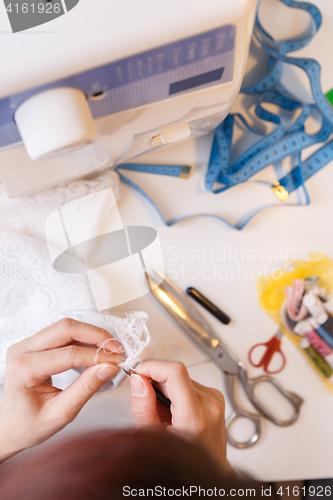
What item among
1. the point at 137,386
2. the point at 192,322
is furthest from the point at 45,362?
the point at 192,322

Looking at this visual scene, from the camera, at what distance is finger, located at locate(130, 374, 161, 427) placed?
1.90 ft

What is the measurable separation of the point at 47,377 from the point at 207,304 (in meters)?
0.39

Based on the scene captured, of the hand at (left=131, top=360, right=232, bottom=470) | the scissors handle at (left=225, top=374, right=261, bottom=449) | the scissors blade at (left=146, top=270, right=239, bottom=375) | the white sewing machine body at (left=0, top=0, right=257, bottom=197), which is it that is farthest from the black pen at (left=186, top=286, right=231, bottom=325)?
the white sewing machine body at (left=0, top=0, right=257, bottom=197)

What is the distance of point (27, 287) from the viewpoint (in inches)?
29.7

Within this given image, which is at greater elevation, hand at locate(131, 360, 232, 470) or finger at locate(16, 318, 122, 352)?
finger at locate(16, 318, 122, 352)

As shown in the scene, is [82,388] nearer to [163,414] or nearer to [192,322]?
[163,414]

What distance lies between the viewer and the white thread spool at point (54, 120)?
436mm

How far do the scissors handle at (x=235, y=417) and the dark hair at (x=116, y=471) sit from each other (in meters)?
0.42

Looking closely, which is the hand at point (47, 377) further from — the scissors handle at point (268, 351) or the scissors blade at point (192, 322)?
the scissors handle at point (268, 351)

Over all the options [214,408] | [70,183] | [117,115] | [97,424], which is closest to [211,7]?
[117,115]

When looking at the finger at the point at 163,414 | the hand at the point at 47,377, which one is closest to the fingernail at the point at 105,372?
the hand at the point at 47,377

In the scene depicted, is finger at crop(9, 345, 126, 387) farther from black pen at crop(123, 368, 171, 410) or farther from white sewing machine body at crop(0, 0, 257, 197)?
white sewing machine body at crop(0, 0, 257, 197)

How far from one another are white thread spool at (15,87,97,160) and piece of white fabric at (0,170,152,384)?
1.16 ft

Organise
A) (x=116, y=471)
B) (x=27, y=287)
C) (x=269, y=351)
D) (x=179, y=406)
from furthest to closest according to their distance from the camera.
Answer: (x=269, y=351) < (x=27, y=287) < (x=179, y=406) < (x=116, y=471)
